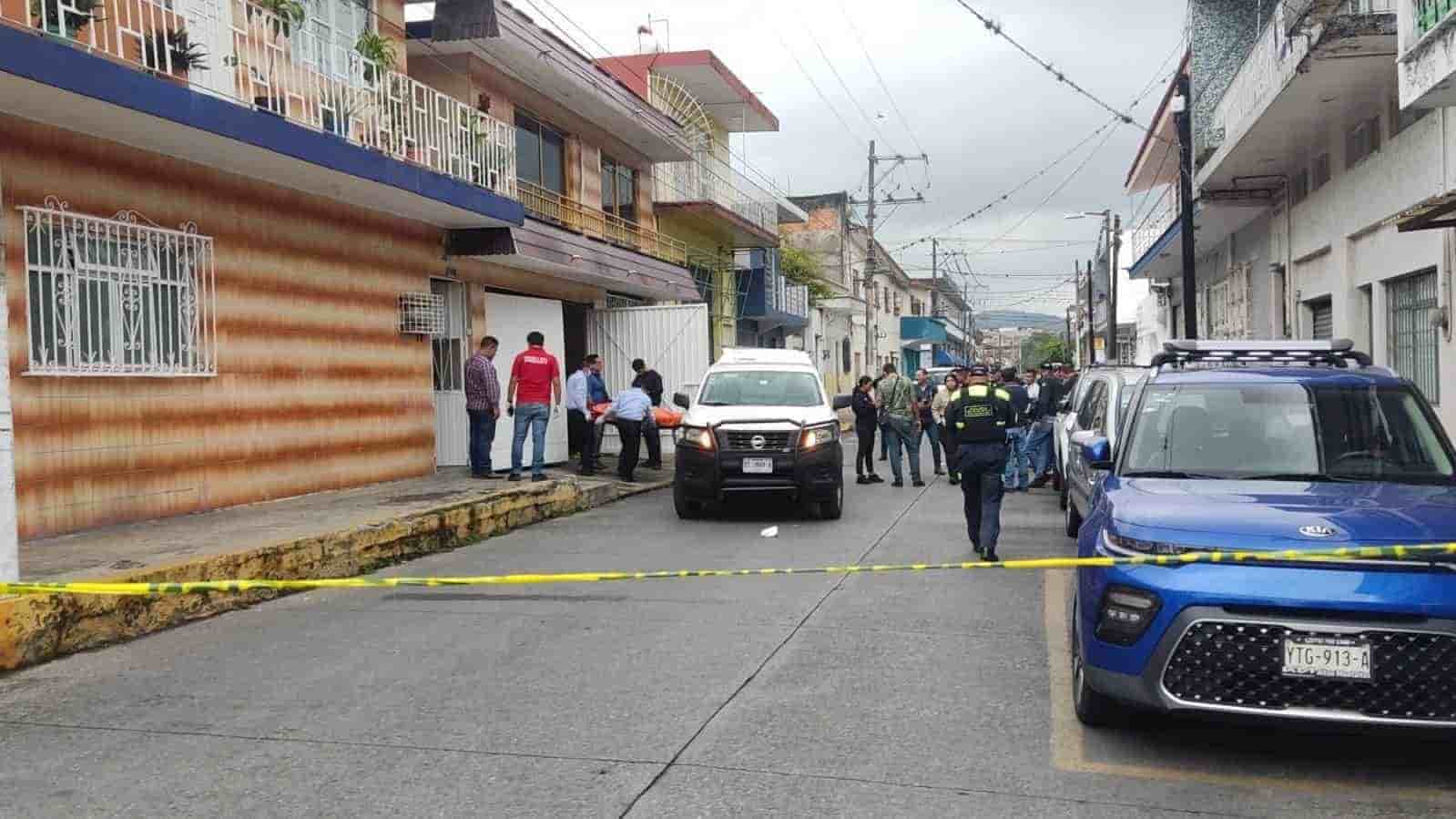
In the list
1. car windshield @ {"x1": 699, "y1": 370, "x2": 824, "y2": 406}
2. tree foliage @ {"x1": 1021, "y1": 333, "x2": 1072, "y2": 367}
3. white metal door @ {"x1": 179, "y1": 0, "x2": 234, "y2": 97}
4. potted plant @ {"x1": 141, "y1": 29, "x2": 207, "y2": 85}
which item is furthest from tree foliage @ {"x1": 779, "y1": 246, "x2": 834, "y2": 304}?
tree foliage @ {"x1": 1021, "y1": 333, "x2": 1072, "y2": 367}

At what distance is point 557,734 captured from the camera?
5.23m

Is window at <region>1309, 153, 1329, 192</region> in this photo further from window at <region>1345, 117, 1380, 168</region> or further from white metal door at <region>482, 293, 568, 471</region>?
→ white metal door at <region>482, 293, 568, 471</region>

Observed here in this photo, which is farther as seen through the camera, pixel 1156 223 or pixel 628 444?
pixel 1156 223

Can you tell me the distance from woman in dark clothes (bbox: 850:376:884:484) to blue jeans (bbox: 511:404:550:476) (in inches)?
180

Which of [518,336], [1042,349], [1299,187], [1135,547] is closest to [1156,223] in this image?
[1299,187]

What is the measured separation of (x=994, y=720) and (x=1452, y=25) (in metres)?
7.33

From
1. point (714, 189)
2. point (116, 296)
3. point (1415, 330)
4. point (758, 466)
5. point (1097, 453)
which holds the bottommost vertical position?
point (758, 466)

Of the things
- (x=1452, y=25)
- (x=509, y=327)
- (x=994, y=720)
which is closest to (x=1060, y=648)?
(x=994, y=720)

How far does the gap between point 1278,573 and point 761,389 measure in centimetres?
961

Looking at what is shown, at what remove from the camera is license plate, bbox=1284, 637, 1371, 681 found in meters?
4.45

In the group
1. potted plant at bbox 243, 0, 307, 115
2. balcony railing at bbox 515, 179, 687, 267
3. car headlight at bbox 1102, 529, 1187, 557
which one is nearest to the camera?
car headlight at bbox 1102, 529, 1187, 557

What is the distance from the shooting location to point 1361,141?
52.1 ft

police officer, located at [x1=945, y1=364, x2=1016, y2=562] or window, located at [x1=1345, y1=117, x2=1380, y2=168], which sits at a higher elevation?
window, located at [x1=1345, y1=117, x2=1380, y2=168]

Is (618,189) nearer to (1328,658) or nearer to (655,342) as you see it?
(655,342)
